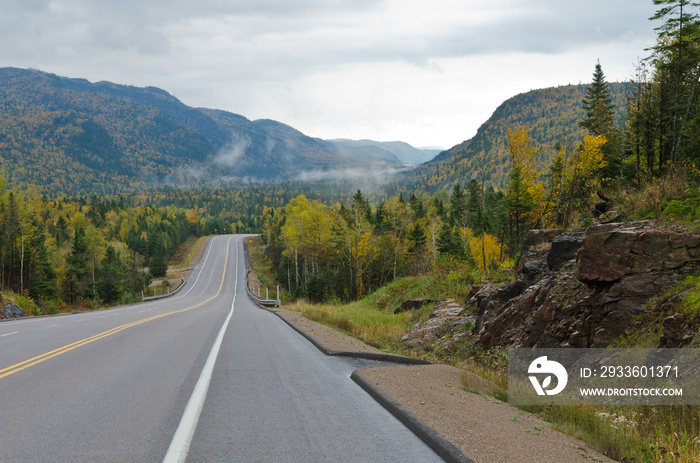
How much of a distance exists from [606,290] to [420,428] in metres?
5.35

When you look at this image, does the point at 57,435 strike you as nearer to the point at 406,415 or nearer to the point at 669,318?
the point at 406,415

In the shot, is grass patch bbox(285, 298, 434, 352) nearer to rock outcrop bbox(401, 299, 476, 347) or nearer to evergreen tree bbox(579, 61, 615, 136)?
rock outcrop bbox(401, 299, 476, 347)

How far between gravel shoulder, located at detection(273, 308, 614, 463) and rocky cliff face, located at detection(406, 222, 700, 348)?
92.7 inches

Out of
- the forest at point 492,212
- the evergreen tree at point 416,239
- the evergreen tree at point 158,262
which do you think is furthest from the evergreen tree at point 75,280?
the evergreen tree at point 416,239

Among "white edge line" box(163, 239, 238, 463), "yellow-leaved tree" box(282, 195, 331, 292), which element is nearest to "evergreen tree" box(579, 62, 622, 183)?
"yellow-leaved tree" box(282, 195, 331, 292)

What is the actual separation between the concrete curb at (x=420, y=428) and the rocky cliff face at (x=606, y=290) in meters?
4.13

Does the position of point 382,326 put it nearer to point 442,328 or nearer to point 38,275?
point 442,328

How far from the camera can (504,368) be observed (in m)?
8.95

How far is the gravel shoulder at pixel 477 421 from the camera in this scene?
13.9 ft

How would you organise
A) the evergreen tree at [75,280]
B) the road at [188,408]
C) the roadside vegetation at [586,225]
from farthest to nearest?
the evergreen tree at [75,280], the roadside vegetation at [586,225], the road at [188,408]

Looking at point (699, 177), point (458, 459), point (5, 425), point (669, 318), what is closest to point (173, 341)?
point (5, 425)

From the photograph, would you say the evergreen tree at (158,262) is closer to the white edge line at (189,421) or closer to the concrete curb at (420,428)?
the white edge line at (189,421)

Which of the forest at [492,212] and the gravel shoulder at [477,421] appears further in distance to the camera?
the forest at [492,212]

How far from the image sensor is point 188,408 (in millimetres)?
5594
